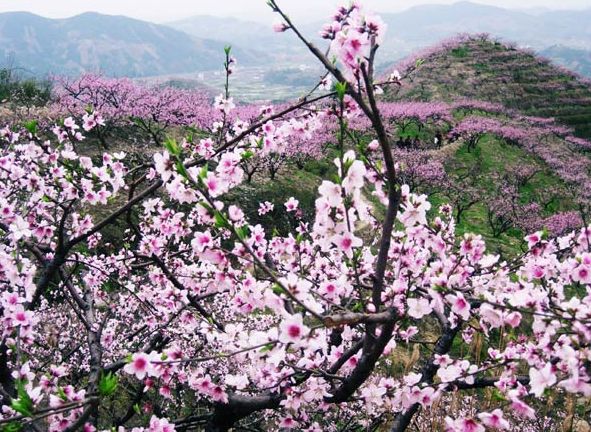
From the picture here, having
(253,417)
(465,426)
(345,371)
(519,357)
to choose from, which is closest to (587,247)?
(519,357)

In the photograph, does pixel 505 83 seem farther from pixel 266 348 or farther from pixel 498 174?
pixel 266 348

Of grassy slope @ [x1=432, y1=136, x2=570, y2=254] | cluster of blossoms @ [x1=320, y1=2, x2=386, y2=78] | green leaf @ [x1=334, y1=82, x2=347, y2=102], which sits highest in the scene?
cluster of blossoms @ [x1=320, y1=2, x2=386, y2=78]

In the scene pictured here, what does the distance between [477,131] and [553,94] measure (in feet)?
113

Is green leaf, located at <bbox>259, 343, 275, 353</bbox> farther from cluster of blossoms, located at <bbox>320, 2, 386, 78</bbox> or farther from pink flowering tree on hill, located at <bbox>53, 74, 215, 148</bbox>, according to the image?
pink flowering tree on hill, located at <bbox>53, 74, 215, 148</bbox>

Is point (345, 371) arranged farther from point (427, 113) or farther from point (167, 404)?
point (427, 113)

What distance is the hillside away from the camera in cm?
6031

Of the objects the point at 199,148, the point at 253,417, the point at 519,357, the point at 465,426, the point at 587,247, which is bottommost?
the point at 253,417

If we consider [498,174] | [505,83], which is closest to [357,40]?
[498,174]

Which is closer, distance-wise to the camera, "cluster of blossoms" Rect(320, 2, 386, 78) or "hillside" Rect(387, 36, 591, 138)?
"cluster of blossoms" Rect(320, 2, 386, 78)

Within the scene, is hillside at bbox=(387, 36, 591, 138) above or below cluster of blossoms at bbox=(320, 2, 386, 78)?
above

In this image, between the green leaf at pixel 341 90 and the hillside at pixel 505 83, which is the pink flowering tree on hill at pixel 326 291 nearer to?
the green leaf at pixel 341 90

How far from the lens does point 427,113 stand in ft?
Result: 154

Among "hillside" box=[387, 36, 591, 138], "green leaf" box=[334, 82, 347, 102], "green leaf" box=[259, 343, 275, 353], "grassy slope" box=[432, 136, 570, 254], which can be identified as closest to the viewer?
"green leaf" box=[334, 82, 347, 102]

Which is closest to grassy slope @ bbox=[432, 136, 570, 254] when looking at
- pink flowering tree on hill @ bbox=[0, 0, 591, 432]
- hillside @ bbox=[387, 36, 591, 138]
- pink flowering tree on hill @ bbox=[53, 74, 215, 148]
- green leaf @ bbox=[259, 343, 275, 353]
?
pink flowering tree on hill @ bbox=[0, 0, 591, 432]
